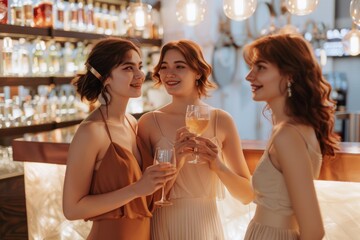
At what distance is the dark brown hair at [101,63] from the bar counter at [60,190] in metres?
0.73

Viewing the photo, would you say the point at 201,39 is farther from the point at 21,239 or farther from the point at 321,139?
the point at 321,139

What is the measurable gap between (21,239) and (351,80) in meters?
5.73

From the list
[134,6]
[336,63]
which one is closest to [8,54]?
[134,6]

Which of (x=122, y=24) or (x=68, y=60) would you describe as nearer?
(x=68, y=60)

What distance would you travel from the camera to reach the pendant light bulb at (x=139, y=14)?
3.84m

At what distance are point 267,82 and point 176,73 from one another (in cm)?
58

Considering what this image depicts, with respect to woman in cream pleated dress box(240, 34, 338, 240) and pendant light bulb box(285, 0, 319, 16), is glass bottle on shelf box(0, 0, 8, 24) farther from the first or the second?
woman in cream pleated dress box(240, 34, 338, 240)

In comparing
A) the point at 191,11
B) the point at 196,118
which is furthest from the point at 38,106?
the point at 196,118

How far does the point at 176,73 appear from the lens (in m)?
2.12

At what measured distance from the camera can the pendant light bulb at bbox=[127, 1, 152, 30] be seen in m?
3.84

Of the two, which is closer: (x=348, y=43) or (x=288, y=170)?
(x=288, y=170)

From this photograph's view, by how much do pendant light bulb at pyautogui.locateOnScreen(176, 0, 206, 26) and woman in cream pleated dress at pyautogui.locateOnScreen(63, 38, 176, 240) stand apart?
1.68m

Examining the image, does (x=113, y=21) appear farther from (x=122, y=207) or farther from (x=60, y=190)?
(x=122, y=207)

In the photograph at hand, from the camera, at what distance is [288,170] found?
1485 mm
